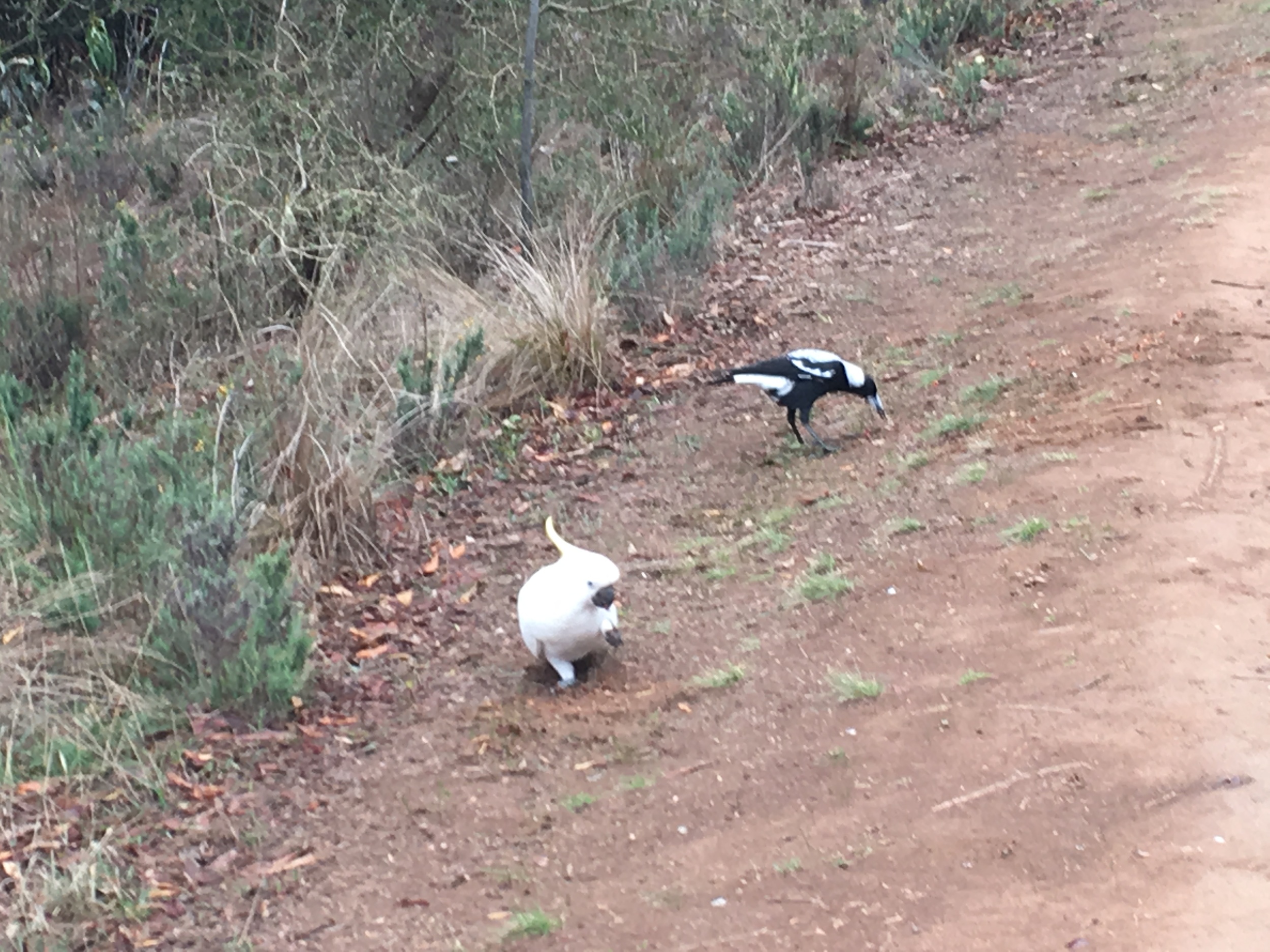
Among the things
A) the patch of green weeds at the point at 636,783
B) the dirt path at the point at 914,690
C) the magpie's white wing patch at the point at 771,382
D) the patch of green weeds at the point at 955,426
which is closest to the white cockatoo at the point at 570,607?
the dirt path at the point at 914,690

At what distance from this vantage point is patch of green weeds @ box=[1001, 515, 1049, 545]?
12.7 ft

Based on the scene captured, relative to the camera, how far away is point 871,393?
523 centimetres

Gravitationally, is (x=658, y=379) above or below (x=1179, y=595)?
below

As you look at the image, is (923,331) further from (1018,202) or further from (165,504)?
(165,504)

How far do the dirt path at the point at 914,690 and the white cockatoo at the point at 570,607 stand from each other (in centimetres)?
19

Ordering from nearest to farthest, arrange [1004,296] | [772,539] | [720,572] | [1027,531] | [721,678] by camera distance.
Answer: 1. [721,678]
2. [1027,531]
3. [720,572]
4. [772,539]
5. [1004,296]

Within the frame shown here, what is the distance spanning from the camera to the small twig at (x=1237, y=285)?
208 inches

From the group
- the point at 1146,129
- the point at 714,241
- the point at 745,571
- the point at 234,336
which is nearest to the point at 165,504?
the point at 745,571

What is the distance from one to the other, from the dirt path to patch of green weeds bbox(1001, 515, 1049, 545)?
0.8 inches

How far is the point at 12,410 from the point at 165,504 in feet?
4.32

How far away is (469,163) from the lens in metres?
8.20

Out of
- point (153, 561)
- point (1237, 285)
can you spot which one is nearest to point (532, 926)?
point (153, 561)

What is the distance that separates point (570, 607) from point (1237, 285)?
3.39 m

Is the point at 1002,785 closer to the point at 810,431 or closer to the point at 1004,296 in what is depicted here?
the point at 810,431
